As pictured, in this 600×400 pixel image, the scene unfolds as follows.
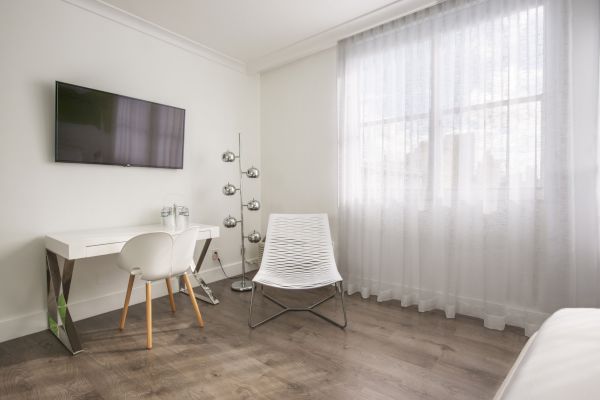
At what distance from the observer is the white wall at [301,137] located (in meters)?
3.53

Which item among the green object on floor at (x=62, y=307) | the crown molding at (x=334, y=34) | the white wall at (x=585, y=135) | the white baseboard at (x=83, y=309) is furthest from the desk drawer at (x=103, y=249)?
the white wall at (x=585, y=135)

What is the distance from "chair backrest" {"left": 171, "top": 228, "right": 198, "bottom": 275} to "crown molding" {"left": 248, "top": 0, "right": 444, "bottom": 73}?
2.41 m

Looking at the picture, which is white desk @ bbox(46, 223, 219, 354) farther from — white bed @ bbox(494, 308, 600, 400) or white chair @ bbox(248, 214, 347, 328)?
white bed @ bbox(494, 308, 600, 400)

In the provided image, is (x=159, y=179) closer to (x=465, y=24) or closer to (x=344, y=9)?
(x=344, y=9)

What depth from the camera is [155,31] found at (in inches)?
123

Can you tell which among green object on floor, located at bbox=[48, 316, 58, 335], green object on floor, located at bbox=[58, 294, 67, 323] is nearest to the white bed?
green object on floor, located at bbox=[58, 294, 67, 323]

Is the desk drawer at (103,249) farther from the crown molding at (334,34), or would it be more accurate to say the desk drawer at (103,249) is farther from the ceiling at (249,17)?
the crown molding at (334,34)

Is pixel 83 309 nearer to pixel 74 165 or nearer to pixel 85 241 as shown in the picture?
pixel 85 241

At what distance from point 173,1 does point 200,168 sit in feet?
5.34

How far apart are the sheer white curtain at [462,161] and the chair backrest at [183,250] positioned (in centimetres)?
158

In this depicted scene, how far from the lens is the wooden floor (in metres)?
1.70

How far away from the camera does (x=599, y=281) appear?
2092mm

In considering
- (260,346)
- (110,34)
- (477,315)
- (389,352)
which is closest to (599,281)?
(477,315)

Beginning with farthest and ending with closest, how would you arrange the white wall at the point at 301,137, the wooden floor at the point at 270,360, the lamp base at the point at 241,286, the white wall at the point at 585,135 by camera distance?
the white wall at the point at 301,137 < the lamp base at the point at 241,286 < the white wall at the point at 585,135 < the wooden floor at the point at 270,360
